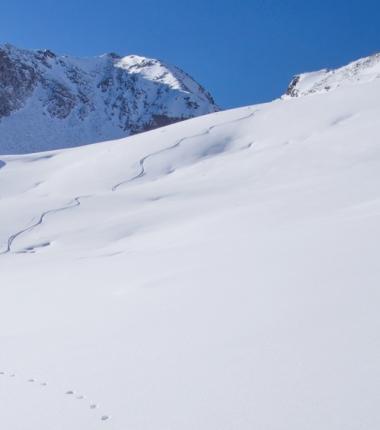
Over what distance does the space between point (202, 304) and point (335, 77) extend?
6858cm

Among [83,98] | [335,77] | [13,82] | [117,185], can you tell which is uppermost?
[13,82]

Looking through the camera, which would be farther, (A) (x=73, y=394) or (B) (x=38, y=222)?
(B) (x=38, y=222)

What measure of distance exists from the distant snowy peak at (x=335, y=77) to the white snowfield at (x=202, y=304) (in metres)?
52.0

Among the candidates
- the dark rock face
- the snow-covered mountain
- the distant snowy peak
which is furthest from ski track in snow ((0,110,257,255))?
the dark rock face

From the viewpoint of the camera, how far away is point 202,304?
3.00 metres

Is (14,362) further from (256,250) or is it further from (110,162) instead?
(110,162)

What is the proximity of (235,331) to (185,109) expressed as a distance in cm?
7732

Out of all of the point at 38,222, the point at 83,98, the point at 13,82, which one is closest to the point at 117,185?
the point at 38,222

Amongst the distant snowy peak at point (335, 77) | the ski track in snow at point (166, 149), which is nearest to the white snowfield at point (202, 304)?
the ski track in snow at point (166, 149)

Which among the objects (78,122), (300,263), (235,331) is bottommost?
(235,331)

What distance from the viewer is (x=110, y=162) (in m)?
11.3

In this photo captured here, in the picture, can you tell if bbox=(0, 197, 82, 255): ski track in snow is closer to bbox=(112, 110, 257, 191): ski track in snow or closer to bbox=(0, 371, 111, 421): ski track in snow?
bbox=(112, 110, 257, 191): ski track in snow

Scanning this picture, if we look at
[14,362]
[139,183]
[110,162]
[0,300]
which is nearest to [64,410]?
[14,362]

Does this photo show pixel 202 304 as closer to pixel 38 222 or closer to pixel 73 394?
pixel 73 394
